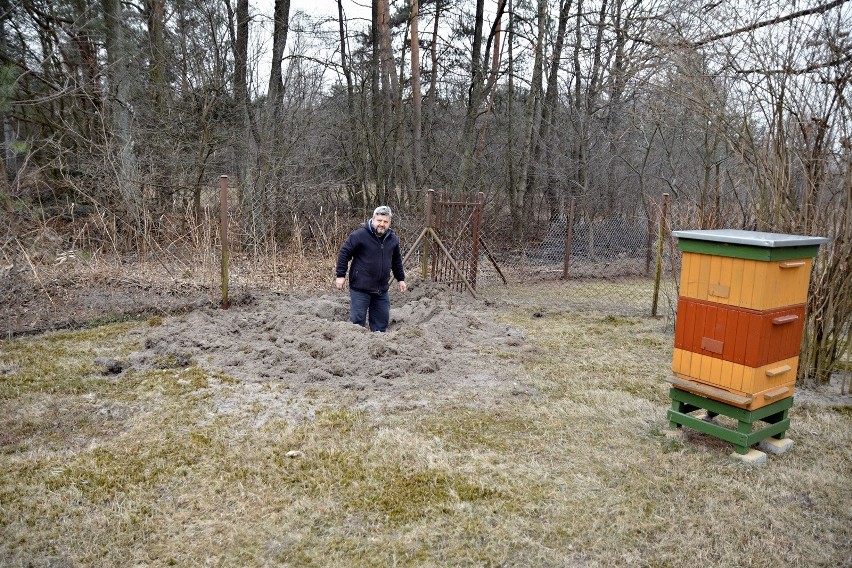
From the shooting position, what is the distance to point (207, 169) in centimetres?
1407

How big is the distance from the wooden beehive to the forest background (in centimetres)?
177

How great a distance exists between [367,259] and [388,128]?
37.7ft

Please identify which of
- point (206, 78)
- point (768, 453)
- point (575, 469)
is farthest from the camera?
point (206, 78)

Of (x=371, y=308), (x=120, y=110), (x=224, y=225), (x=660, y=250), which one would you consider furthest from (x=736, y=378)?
(x=120, y=110)

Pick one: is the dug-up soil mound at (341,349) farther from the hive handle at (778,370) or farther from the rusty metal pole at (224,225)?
the hive handle at (778,370)

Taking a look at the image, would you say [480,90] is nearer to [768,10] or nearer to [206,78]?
[206,78]

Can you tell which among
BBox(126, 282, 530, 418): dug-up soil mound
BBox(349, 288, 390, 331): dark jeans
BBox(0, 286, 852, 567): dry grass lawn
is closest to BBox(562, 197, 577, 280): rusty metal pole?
BBox(126, 282, 530, 418): dug-up soil mound

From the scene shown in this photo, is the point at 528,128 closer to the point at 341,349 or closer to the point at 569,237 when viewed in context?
the point at 569,237

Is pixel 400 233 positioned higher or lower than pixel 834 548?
higher

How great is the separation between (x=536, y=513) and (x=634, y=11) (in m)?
5.77

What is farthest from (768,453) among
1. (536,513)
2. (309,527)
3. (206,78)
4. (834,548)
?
(206,78)

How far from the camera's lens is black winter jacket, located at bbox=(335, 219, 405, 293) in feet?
23.1

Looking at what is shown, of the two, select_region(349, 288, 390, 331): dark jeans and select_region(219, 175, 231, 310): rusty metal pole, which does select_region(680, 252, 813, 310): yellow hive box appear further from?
select_region(219, 175, 231, 310): rusty metal pole

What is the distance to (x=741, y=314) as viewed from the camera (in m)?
4.08
